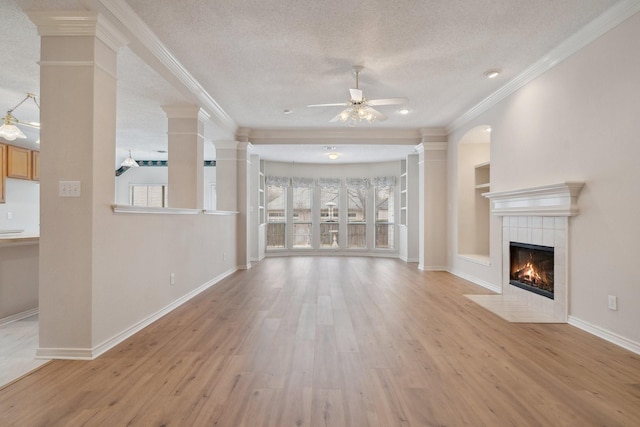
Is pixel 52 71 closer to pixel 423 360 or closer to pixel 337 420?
pixel 337 420

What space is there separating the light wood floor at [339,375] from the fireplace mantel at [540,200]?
1161 millimetres

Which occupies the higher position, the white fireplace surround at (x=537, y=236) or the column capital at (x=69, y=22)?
the column capital at (x=69, y=22)

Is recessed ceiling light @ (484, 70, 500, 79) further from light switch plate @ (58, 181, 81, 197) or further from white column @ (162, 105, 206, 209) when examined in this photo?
light switch plate @ (58, 181, 81, 197)

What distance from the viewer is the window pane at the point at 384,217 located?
919cm

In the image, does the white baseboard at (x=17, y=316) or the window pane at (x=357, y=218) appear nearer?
the white baseboard at (x=17, y=316)

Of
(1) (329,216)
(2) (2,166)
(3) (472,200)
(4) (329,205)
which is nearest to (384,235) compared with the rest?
(1) (329,216)

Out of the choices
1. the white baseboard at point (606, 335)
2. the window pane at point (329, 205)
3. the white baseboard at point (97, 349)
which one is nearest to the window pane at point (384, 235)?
the window pane at point (329, 205)

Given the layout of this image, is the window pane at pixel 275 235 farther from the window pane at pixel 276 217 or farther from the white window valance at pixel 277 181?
the white window valance at pixel 277 181

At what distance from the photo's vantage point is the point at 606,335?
2900 mm

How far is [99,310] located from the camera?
8.41 feet

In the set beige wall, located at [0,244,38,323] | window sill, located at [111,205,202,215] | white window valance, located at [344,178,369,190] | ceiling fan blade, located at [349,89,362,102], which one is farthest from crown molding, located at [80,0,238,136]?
white window valance, located at [344,178,369,190]

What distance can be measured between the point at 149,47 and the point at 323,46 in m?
1.64

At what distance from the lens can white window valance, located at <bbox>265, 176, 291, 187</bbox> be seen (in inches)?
357

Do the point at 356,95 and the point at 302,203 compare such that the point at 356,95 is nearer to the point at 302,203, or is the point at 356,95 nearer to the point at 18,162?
the point at 302,203
